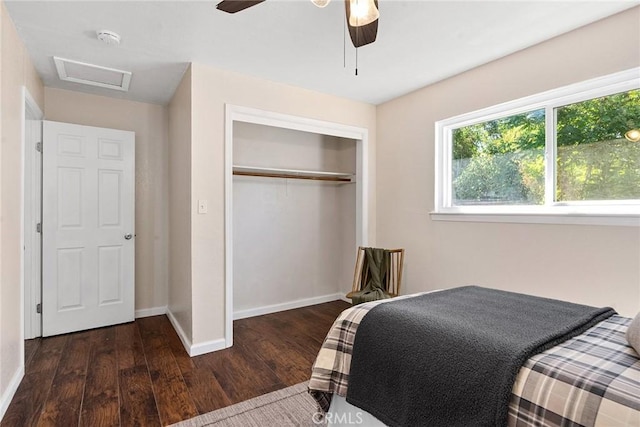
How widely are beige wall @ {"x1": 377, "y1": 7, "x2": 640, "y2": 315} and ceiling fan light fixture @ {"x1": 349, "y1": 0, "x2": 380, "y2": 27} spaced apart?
166cm

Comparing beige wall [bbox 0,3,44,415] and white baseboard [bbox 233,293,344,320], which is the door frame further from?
white baseboard [bbox 233,293,344,320]

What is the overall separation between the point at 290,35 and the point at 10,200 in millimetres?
2053

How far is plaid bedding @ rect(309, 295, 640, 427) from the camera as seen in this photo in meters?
0.83

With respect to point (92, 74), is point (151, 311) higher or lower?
lower

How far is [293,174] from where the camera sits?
378cm

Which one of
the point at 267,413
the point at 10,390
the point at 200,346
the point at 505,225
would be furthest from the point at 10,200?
the point at 505,225

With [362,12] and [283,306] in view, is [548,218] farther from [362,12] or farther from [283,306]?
[283,306]

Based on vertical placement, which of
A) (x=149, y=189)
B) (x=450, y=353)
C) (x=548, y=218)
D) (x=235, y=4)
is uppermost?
(x=235, y=4)

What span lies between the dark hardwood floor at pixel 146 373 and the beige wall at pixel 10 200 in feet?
Answer: 0.76

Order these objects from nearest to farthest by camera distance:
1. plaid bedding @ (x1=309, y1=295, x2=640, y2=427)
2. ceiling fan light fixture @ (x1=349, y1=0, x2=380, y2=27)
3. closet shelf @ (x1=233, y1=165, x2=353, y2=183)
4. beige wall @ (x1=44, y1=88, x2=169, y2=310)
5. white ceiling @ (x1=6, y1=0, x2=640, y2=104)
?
plaid bedding @ (x1=309, y1=295, x2=640, y2=427) → ceiling fan light fixture @ (x1=349, y1=0, x2=380, y2=27) → white ceiling @ (x1=6, y1=0, x2=640, y2=104) → closet shelf @ (x1=233, y1=165, x2=353, y2=183) → beige wall @ (x1=44, y1=88, x2=169, y2=310)

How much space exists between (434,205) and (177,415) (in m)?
2.61

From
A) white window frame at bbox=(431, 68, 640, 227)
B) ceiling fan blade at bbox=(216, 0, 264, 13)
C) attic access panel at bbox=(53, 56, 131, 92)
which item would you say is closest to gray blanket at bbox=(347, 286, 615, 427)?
white window frame at bbox=(431, 68, 640, 227)

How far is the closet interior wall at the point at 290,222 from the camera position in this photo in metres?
3.64

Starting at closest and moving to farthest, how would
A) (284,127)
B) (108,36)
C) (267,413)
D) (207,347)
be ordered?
(267,413)
(108,36)
(207,347)
(284,127)
